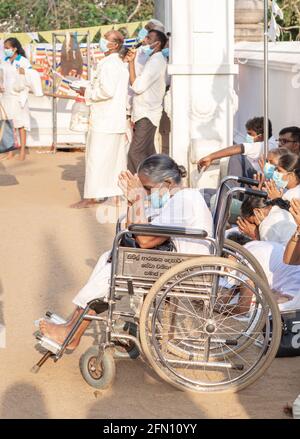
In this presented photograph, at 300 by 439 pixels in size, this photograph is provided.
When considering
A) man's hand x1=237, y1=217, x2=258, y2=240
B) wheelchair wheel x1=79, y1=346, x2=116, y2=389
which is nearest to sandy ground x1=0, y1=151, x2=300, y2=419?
wheelchair wheel x1=79, y1=346, x2=116, y2=389

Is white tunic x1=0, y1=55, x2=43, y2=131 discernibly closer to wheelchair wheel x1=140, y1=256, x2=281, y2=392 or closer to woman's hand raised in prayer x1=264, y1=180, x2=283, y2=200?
woman's hand raised in prayer x1=264, y1=180, x2=283, y2=200

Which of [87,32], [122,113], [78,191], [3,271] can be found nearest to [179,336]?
[3,271]

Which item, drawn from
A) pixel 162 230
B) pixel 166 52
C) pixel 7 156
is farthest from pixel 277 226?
pixel 7 156

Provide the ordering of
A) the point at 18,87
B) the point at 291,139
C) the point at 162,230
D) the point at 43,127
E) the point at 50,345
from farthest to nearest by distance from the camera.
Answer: the point at 43,127
the point at 18,87
the point at 291,139
the point at 50,345
the point at 162,230

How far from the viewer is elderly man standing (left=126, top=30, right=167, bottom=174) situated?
9359mm

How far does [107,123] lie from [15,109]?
4365mm

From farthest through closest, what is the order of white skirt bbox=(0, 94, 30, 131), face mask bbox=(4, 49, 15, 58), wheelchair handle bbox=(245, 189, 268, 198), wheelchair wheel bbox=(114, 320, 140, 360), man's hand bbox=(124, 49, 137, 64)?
white skirt bbox=(0, 94, 30, 131), face mask bbox=(4, 49, 15, 58), man's hand bbox=(124, 49, 137, 64), wheelchair wheel bbox=(114, 320, 140, 360), wheelchair handle bbox=(245, 189, 268, 198)

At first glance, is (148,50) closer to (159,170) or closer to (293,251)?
(159,170)

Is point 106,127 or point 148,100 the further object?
point 148,100

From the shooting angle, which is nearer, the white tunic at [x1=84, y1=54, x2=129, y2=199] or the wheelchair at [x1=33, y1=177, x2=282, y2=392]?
the wheelchair at [x1=33, y1=177, x2=282, y2=392]

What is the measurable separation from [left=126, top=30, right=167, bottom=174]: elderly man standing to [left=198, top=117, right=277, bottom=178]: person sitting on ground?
1867 mm

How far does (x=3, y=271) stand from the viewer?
669 cm

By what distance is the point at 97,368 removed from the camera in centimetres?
441
